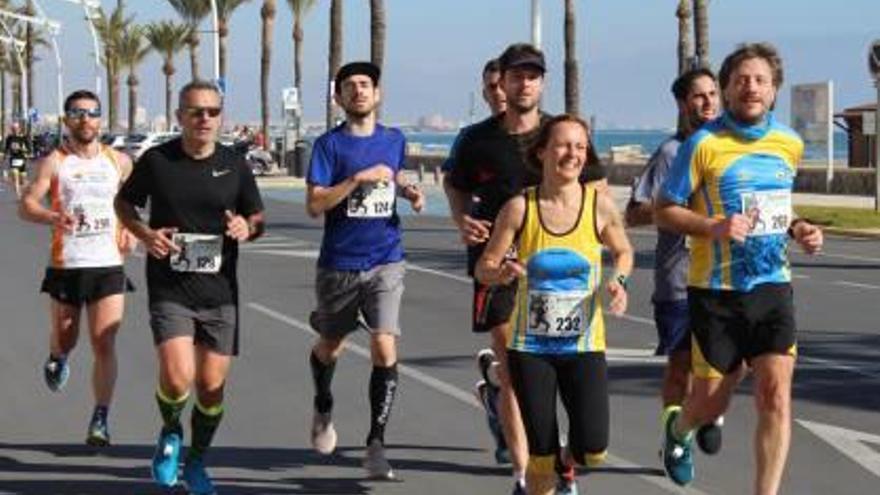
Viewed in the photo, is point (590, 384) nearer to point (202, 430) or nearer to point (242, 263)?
point (202, 430)

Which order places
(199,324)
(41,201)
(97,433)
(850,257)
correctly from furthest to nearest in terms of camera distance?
(850,257)
(41,201)
(97,433)
(199,324)

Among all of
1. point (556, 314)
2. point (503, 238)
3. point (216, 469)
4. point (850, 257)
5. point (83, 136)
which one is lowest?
point (216, 469)

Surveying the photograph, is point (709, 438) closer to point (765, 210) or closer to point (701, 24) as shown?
point (765, 210)

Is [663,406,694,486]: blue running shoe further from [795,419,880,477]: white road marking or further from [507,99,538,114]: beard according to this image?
[507,99,538,114]: beard

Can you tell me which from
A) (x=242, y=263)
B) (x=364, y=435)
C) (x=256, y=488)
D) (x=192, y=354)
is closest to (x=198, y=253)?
(x=192, y=354)

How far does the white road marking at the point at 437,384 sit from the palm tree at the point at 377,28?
102 feet

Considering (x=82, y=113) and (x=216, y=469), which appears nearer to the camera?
(x=216, y=469)

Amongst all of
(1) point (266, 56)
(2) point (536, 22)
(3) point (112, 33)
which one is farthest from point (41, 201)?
(3) point (112, 33)

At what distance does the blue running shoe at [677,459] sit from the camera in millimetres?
6992

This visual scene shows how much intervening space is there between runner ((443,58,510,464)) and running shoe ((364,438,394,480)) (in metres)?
0.57

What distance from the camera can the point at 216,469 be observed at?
768 centimetres

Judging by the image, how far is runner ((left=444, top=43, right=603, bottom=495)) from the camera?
269 inches

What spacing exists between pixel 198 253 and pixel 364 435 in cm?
A: 194

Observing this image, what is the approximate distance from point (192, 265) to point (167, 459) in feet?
2.84
